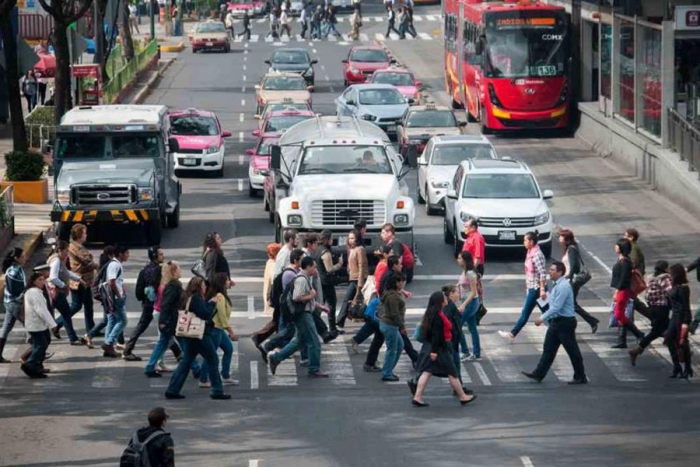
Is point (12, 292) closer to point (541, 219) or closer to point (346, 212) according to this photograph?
point (346, 212)

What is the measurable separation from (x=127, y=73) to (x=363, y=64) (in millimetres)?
8843

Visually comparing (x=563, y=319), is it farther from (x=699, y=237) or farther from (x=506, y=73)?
(x=506, y=73)

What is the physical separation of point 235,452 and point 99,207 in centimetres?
1379

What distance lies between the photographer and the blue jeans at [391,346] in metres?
20.4

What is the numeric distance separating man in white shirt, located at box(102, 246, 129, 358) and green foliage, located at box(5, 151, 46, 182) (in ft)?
47.6

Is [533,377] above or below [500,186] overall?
below

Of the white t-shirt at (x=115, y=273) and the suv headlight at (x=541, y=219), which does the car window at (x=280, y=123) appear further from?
the white t-shirt at (x=115, y=273)

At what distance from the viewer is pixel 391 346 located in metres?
20.5

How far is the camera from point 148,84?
6306 centimetres

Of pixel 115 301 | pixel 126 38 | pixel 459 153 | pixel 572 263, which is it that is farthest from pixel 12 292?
pixel 126 38

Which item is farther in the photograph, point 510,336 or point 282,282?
point 510,336

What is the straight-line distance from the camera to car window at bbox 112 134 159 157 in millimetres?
31516

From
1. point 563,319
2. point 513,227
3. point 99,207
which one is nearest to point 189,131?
point 99,207

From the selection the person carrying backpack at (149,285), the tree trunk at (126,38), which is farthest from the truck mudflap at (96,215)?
the tree trunk at (126,38)
